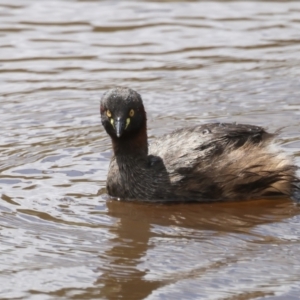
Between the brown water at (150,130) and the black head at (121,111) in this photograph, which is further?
the black head at (121,111)

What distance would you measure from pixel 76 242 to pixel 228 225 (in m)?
1.18

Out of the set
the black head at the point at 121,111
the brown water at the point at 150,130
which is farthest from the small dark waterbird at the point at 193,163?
the brown water at the point at 150,130

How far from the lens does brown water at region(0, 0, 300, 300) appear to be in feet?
20.0

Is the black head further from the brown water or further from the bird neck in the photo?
the brown water

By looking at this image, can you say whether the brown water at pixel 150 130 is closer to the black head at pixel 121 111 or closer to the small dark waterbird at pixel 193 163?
the small dark waterbird at pixel 193 163

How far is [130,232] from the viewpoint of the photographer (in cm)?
709

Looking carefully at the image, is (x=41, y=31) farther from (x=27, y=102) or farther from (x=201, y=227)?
(x=201, y=227)

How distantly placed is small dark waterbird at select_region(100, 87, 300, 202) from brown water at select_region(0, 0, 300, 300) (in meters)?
0.15

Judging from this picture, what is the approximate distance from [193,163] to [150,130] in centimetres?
179

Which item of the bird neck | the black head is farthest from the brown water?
the black head

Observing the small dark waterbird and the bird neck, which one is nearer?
the small dark waterbird

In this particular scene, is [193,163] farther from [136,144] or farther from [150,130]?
[150,130]

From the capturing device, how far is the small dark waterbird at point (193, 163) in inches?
305

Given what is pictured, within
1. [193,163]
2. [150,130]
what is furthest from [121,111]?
[150,130]
